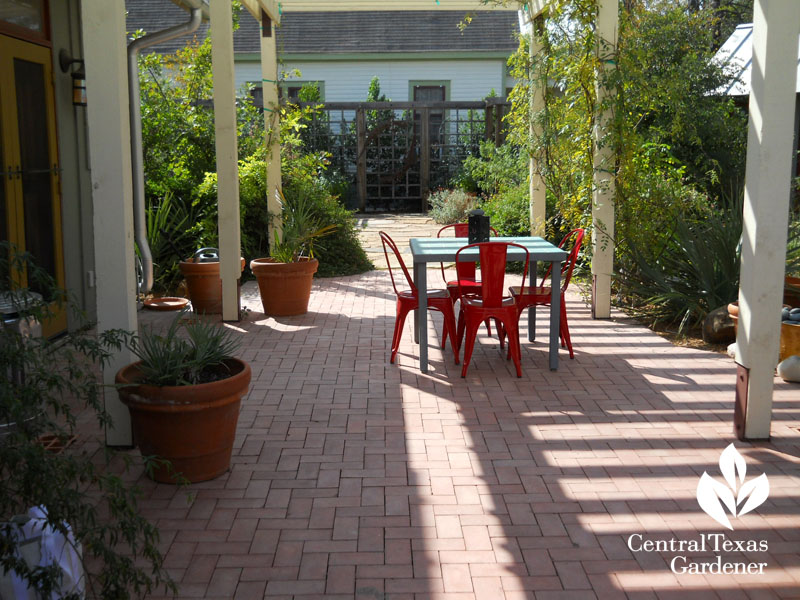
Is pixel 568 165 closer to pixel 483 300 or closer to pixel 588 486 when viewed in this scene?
pixel 483 300

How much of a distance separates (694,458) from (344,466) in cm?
168

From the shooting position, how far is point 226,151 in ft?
22.8

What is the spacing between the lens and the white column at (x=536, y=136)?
7.86m

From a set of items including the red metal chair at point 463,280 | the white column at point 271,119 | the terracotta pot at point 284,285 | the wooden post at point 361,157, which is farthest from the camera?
the wooden post at point 361,157

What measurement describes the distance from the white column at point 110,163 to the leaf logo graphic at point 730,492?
2.69 metres

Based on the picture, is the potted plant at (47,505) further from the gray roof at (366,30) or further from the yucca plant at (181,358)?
the gray roof at (366,30)

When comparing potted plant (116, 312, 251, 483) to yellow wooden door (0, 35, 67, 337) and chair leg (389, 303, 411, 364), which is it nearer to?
chair leg (389, 303, 411, 364)

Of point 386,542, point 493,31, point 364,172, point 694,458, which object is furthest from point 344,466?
point 493,31

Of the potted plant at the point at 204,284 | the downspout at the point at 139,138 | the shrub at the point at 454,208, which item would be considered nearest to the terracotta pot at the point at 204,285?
the potted plant at the point at 204,284

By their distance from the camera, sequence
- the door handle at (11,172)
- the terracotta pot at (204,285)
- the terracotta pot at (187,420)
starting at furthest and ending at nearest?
the terracotta pot at (204,285) → the door handle at (11,172) → the terracotta pot at (187,420)

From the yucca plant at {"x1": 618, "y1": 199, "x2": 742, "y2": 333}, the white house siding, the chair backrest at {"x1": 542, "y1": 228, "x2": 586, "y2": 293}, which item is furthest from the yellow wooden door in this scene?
the white house siding

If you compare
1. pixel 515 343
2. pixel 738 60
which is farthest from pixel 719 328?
pixel 738 60

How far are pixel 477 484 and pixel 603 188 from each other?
400 cm

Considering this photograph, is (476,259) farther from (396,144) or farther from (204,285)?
(396,144)
